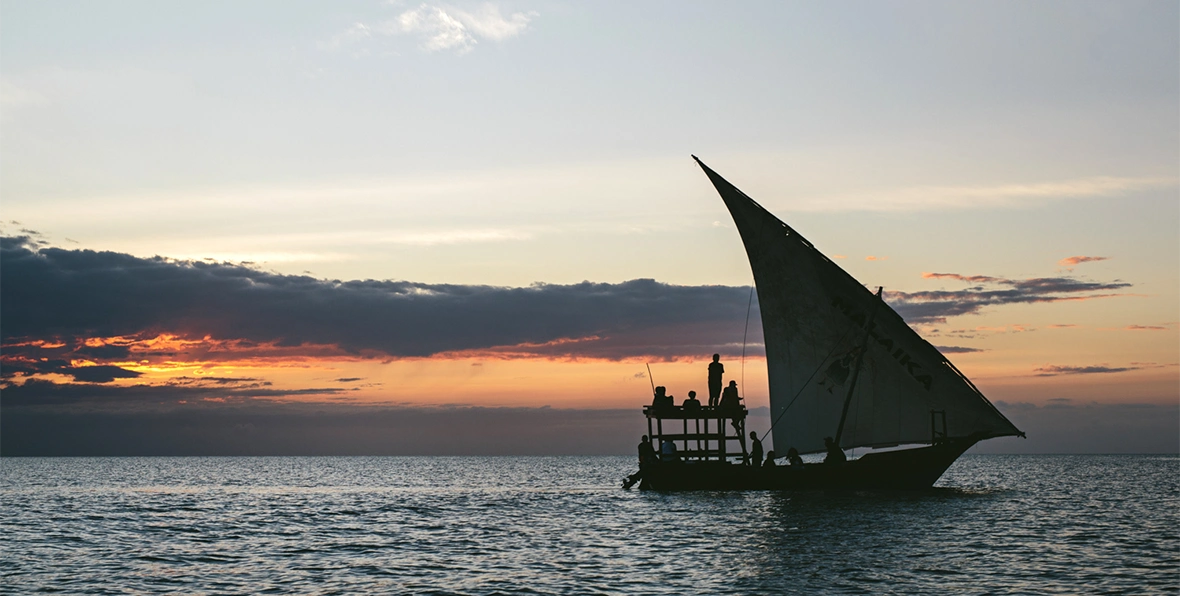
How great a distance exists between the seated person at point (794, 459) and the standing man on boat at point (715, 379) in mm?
3674

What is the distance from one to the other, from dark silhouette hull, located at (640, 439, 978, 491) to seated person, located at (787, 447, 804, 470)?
156mm

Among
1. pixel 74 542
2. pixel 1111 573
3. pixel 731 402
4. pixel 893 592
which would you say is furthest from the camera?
pixel 731 402

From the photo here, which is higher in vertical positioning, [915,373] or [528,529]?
[915,373]

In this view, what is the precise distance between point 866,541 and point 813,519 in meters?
5.93

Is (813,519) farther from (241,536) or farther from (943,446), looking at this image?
(241,536)

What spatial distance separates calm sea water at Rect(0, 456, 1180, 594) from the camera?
2361cm

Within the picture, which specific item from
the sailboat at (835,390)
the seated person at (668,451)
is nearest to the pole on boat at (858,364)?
the sailboat at (835,390)

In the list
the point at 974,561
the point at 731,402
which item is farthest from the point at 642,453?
the point at 974,561

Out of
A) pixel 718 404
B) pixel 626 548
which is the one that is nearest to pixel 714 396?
pixel 718 404

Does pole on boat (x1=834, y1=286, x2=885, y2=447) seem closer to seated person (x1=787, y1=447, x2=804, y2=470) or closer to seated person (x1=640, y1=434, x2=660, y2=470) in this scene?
seated person (x1=787, y1=447, x2=804, y2=470)

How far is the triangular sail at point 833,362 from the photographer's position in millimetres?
41656

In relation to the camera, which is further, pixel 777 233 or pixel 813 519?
pixel 777 233

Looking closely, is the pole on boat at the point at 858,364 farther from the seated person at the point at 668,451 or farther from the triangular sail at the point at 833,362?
the seated person at the point at 668,451

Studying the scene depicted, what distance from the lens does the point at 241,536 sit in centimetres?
3578
